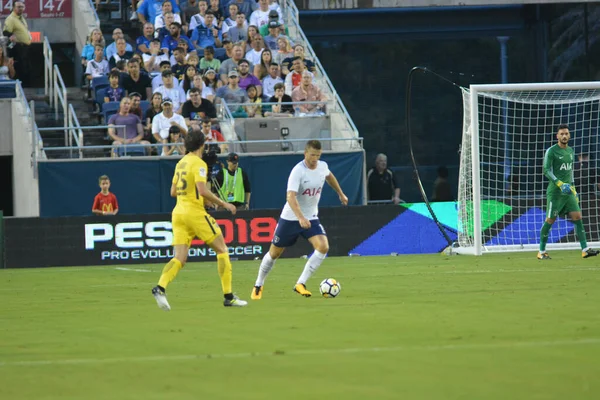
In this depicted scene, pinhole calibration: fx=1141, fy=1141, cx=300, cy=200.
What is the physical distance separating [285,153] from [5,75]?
24.1 feet

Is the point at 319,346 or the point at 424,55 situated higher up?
the point at 424,55

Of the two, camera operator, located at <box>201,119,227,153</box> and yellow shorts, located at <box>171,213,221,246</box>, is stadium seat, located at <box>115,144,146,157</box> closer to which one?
camera operator, located at <box>201,119,227,153</box>

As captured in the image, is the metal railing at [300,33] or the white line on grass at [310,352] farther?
the metal railing at [300,33]

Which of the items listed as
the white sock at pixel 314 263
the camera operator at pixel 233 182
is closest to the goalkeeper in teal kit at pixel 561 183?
the camera operator at pixel 233 182

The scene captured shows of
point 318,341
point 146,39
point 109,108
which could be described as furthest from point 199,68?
point 318,341

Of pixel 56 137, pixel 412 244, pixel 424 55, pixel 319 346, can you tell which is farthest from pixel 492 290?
pixel 424 55

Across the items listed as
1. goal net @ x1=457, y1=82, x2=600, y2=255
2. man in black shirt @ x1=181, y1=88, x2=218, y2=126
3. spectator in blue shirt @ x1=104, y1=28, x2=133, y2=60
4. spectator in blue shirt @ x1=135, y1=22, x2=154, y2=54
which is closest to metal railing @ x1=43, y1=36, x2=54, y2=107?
spectator in blue shirt @ x1=104, y1=28, x2=133, y2=60

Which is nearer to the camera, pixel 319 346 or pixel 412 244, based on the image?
pixel 319 346

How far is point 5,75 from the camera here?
28.1 meters

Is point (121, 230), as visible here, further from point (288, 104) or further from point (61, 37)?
point (61, 37)

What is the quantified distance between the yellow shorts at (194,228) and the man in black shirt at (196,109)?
44.0ft

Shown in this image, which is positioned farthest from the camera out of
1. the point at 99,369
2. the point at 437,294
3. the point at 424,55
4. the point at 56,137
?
the point at 424,55

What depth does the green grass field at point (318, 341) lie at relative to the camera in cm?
709

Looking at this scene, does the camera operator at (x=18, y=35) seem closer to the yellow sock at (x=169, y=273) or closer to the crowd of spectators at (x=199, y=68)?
the crowd of spectators at (x=199, y=68)
